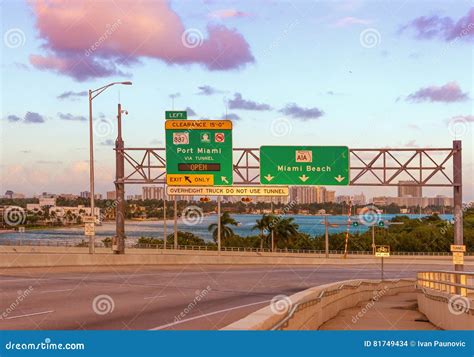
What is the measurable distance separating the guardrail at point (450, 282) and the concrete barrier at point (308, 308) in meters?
2.74

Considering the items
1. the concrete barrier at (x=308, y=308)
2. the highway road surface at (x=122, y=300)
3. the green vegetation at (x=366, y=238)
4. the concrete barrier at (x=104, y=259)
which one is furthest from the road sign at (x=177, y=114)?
the green vegetation at (x=366, y=238)

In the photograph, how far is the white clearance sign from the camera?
1773 inches

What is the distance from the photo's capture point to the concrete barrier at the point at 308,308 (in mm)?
10203

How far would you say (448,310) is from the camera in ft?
64.5

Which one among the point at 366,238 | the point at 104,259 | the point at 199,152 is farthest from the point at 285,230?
the point at 104,259

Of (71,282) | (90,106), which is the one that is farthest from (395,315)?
(90,106)

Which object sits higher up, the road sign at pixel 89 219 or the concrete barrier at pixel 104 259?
the road sign at pixel 89 219

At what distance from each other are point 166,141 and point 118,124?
15.9 feet

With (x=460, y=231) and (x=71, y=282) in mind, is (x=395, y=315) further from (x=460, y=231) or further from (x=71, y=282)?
(x=460, y=231)

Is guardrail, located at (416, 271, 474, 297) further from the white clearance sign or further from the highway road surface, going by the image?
the white clearance sign

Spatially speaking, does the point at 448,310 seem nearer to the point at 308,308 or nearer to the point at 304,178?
the point at 308,308

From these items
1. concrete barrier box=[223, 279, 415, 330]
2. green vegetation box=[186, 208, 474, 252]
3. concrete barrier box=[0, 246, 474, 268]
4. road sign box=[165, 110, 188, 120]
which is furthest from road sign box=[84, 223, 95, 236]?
green vegetation box=[186, 208, 474, 252]

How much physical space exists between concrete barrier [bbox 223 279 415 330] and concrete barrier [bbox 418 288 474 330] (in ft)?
8.96

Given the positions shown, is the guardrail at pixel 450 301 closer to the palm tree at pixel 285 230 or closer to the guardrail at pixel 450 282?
the guardrail at pixel 450 282
